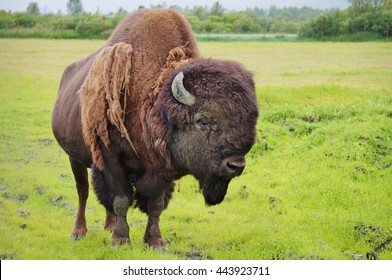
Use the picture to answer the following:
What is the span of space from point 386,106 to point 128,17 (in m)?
6.38

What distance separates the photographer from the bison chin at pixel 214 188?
4400 mm

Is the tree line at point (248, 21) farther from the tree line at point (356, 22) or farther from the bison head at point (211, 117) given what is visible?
the bison head at point (211, 117)

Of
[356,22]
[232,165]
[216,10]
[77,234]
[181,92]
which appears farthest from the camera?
[216,10]

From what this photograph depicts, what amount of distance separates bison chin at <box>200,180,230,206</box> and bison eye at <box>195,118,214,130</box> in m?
0.45

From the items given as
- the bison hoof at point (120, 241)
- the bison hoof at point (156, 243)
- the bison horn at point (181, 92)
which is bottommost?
the bison hoof at point (156, 243)

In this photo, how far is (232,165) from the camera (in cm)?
412

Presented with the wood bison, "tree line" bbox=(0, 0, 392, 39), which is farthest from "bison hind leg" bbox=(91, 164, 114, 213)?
"tree line" bbox=(0, 0, 392, 39)

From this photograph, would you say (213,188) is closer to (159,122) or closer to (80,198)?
(159,122)

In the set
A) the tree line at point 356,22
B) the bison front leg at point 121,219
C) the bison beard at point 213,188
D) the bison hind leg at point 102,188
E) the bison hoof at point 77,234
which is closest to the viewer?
the bison beard at point 213,188

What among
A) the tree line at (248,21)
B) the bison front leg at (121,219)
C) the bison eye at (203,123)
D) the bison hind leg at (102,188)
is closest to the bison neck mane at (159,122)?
the bison eye at (203,123)

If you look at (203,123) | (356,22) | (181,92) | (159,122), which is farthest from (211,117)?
(356,22)

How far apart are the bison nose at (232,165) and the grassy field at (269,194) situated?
1108 mm

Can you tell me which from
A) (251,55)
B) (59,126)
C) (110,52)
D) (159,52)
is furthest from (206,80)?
(251,55)

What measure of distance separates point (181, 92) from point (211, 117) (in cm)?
30
